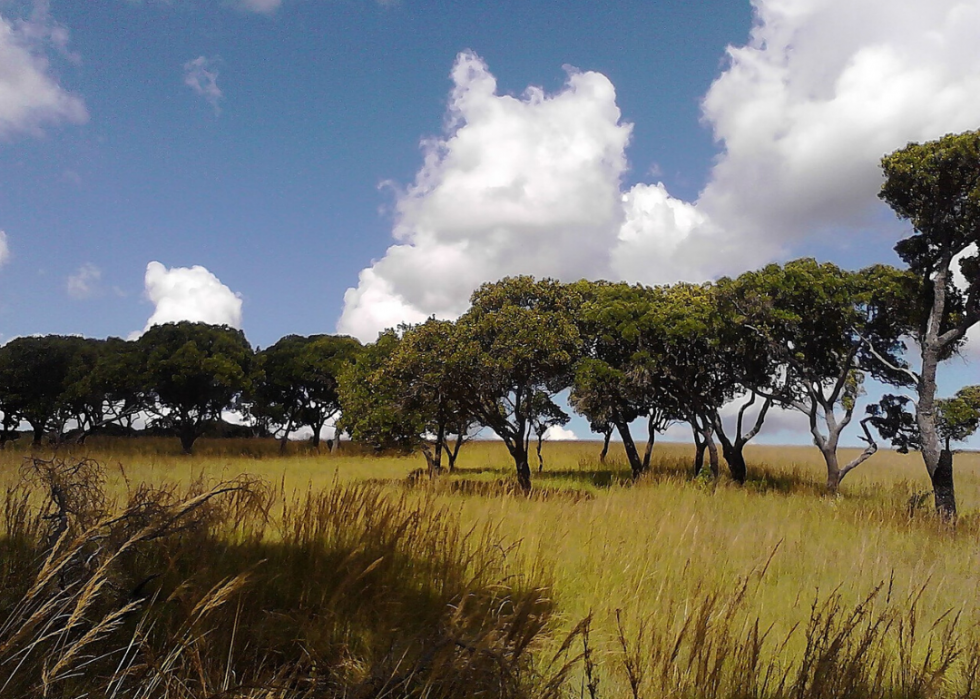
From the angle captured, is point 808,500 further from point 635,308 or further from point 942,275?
point 635,308

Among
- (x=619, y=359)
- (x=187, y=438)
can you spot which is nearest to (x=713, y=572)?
(x=619, y=359)

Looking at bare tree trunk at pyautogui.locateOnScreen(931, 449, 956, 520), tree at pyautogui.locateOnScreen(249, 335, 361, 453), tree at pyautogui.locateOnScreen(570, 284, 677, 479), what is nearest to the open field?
bare tree trunk at pyautogui.locateOnScreen(931, 449, 956, 520)

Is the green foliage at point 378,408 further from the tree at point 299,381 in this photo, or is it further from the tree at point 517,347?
the tree at point 299,381

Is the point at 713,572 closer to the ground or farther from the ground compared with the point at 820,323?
closer to the ground

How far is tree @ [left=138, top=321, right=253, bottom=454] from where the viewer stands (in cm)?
3397

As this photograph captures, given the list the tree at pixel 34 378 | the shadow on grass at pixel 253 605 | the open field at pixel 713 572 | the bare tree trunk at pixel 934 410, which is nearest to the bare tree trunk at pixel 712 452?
the open field at pixel 713 572

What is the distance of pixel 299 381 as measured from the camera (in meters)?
40.4

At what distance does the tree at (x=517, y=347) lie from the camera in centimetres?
1510

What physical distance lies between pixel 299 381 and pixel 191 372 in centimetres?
773

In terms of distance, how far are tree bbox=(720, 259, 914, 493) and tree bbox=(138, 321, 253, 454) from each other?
2809 cm

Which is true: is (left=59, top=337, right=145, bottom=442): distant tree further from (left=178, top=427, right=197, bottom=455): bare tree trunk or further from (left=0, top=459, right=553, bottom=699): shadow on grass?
(left=0, top=459, right=553, bottom=699): shadow on grass

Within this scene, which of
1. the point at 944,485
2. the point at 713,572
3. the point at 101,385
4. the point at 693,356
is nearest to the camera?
the point at 713,572

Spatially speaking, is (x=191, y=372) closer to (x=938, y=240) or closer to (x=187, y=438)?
(x=187, y=438)

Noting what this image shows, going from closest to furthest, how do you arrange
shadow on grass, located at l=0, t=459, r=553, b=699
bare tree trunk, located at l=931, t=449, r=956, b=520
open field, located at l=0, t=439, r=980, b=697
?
1. shadow on grass, located at l=0, t=459, r=553, b=699
2. open field, located at l=0, t=439, r=980, b=697
3. bare tree trunk, located at l=931, t=449, r=956, b=520
